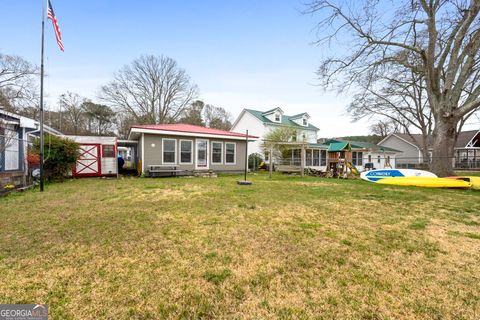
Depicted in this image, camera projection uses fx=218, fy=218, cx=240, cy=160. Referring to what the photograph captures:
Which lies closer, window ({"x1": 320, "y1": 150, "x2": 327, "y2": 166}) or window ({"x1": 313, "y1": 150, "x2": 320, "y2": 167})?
window ({"x1": 313, "y1": 150, "x2": 320, "y2": 167})

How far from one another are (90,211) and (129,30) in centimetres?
1117

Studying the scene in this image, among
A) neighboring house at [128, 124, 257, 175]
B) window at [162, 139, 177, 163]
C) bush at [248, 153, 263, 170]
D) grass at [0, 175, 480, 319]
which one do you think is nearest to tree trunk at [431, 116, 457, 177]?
grass at [0, 175, 480, 319]

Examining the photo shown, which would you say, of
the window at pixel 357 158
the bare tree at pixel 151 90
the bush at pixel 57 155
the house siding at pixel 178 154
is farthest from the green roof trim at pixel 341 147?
the bare tree at pixel 151 90

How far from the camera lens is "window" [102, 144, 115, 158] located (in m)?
12.4

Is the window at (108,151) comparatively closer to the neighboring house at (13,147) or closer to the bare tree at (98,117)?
the neighboring house at (13,147)

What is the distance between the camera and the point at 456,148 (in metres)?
27.4

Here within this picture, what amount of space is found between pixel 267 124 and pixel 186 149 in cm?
1160

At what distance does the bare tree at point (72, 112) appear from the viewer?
24938 millimetres

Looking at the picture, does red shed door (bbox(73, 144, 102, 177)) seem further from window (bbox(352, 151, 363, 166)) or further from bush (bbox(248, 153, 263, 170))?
window (bbox(352, 151, 363, 166))

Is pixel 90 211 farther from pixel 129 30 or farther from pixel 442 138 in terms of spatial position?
pixel 442 138

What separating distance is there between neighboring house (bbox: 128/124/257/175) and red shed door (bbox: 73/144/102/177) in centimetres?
210

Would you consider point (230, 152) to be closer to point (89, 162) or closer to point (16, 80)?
point (89, 162)

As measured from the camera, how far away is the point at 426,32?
10648mm

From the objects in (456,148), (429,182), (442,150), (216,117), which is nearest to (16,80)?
(216,117)
